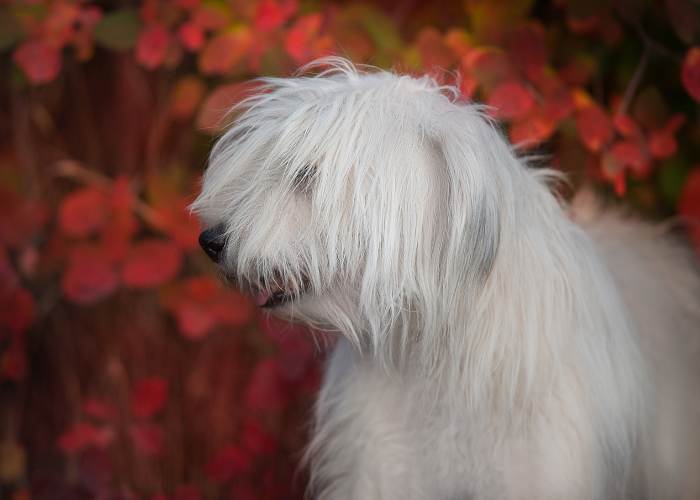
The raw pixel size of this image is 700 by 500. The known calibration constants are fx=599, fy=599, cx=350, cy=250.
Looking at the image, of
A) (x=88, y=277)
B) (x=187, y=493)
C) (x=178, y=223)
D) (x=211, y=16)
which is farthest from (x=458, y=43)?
(x=187, y=493)

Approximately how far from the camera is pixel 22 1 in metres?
1.36

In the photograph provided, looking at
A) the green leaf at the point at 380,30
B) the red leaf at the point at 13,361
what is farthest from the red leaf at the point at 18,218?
the green leaf at the point at 380,30

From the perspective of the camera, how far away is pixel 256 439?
5.14ft

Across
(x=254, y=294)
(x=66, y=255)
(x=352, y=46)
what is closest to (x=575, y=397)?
(x=254, y=294)

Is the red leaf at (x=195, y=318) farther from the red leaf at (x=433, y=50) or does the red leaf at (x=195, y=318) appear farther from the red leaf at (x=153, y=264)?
the red leaf at (x=433, y=50)

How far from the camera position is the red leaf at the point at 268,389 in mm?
1477

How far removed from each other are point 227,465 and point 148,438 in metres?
0.22

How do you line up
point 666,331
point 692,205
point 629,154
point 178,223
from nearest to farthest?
point 666,331 → point 629,154 → point 692,205 → point 178,223

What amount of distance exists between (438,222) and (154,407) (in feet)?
3.70

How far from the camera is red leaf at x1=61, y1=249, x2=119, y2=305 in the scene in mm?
1485

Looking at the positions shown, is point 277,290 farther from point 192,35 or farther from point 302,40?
point 192,35

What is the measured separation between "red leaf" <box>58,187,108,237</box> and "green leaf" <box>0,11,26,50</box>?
1.19 ft

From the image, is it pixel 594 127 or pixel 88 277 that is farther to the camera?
pixel 88 277

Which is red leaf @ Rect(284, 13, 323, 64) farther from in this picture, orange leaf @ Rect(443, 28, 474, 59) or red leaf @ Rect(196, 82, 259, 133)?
orange leaf @ Rect(443, 28, 474, 59)
